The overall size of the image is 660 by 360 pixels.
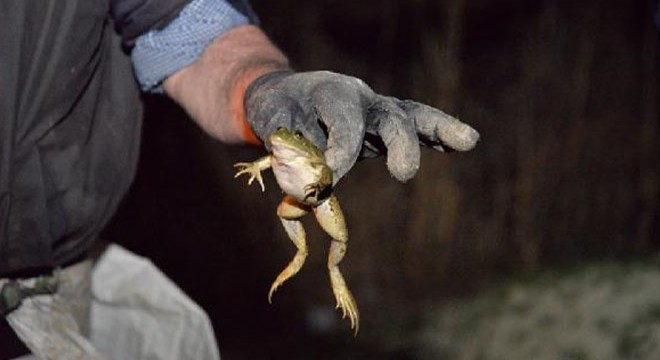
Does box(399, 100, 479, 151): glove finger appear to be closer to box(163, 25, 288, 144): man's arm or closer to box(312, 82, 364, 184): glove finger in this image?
box(312, 82, 364, 184): glove finger

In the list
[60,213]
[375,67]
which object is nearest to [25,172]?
[60,213]

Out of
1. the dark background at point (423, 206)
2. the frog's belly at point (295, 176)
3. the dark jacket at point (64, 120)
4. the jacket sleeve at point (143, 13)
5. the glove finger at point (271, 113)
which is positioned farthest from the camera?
the dark background at point (423, 206)

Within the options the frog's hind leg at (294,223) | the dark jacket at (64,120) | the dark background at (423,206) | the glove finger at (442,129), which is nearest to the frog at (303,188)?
the frog's hind leg at (294,223)

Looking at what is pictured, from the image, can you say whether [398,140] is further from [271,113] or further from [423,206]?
[423,206]

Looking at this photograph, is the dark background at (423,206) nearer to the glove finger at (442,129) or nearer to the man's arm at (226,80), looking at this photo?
the man's arm at (226,80)

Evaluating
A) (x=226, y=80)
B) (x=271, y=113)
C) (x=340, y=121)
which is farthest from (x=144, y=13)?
(x=340, y=121)

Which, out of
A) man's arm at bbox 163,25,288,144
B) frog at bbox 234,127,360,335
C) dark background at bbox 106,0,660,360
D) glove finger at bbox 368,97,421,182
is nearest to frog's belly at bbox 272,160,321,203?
frog at bbox 234,127,360,335
